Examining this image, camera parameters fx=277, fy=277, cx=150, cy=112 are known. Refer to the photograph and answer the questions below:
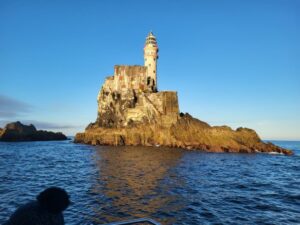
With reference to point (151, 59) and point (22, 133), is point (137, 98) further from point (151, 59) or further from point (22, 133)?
point (22, 133)

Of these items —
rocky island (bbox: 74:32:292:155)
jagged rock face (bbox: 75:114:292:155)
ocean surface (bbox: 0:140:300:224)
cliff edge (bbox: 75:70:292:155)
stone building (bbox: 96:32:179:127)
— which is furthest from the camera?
stone building (bbox: 96:32:179:127)

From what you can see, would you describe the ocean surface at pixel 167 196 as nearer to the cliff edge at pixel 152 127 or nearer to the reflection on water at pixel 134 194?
the reflection on water at pixel 134 194

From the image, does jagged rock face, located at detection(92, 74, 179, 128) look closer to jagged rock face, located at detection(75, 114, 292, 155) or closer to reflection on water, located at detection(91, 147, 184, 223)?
jagged rock face, located at detection(75, 114, 292, 155)

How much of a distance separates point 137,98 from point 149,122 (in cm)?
1142

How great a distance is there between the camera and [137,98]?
8225 centimetres

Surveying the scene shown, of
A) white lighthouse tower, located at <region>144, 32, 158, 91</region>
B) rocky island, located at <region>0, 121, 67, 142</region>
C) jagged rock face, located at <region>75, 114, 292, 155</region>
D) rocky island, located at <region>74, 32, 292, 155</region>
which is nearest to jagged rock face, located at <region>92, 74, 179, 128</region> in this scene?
rocky island, located at <region>74, 32, 292, 155</region>

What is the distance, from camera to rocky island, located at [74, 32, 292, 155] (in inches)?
2438

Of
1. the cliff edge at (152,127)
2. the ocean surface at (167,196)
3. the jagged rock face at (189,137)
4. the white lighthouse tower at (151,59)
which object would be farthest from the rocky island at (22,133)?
the ocean surface at (167,196)

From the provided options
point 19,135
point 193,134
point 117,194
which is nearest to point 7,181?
point 117,194

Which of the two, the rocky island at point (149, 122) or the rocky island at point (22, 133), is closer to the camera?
the rocky island at point (149, 122)

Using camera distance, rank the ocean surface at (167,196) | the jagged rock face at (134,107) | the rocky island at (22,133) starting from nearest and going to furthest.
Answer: the ocean surface at (167,196) → the jagged rock face at (134,107) → the rocky island at (22,133)

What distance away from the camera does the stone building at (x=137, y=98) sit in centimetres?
7425

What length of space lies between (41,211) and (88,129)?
8490cm

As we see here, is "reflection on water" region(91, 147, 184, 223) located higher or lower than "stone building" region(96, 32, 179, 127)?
lower
